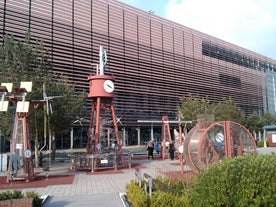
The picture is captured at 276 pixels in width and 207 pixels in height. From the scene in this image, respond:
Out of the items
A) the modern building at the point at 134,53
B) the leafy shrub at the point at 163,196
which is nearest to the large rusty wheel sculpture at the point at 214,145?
the leafy shrub at the point at 163,196

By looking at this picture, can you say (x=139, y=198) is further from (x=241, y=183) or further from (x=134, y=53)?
(x=134, y=53)

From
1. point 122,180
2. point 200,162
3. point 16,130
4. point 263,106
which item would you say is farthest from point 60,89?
point 263,106

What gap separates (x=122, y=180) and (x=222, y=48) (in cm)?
6153

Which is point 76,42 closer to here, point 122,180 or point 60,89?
point 60,89

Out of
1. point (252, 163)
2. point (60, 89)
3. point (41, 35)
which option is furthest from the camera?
point (41, 35)

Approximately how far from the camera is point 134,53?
2016 inches

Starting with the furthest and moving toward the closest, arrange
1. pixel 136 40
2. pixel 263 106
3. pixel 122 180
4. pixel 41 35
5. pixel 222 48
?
pixel 263 106, pixel 222 48, pixel 136 40, pixel 41 35, pixel 122 180

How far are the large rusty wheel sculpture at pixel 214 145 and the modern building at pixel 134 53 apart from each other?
97.1 ft

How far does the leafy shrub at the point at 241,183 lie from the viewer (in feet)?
17.5

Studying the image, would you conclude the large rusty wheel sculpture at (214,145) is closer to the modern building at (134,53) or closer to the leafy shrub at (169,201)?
the leafy shrub at (169,201)

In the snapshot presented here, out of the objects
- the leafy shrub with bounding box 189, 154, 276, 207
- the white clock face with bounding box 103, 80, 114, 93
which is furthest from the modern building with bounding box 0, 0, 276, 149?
the leafy shrub with bounding box 189, 154, 276, 207

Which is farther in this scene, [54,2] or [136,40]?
[136,40]

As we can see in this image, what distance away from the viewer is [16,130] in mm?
15195

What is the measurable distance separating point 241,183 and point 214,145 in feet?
27.7
